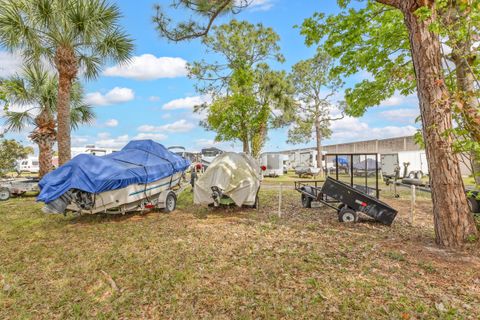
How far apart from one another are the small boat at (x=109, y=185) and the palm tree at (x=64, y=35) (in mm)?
4934

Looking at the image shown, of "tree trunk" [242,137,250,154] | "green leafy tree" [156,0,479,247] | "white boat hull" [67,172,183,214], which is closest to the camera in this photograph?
"green leafy tree" [156,0,479,247]

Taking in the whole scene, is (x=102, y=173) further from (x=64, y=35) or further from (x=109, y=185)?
(x=64, y=35)

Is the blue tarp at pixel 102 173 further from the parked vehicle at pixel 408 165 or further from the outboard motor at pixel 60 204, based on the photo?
the parked vehicle at pixel 408 165

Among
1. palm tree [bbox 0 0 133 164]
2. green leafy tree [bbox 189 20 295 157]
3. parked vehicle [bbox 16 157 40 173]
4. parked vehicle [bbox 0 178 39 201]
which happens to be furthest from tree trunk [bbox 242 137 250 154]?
parked vehicle [bbox 16 157 40 173]

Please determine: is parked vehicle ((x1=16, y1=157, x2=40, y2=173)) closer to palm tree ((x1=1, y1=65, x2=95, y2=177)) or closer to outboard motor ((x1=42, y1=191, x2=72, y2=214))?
palm tree ((x1=1, y1=65, x2=95, y2=177))

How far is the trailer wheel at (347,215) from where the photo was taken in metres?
7.80

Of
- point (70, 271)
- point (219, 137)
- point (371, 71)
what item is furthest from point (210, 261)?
point (219, 137)

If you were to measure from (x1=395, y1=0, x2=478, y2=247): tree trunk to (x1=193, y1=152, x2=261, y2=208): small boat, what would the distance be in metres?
4.88

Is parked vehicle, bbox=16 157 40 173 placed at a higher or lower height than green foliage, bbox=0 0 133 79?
lower

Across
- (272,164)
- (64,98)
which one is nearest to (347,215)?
(64,98)

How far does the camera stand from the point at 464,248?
5.21m

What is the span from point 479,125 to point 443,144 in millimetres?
616

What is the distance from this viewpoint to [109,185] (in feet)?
24.9

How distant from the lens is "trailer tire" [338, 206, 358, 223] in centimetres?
780
